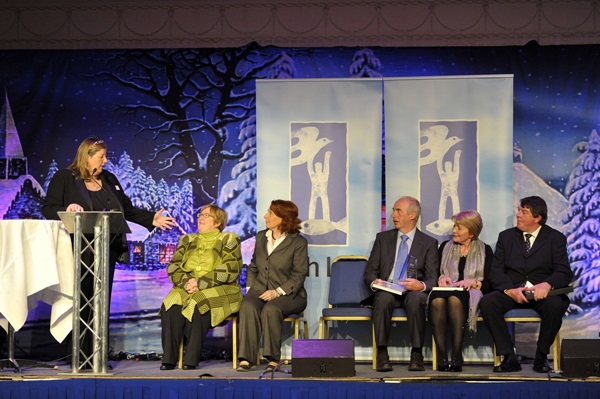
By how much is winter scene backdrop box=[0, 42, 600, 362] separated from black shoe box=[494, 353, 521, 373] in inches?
62.7

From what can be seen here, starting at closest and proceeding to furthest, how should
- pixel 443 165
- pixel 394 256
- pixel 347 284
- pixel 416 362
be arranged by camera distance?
pixel 416 362, pixel 394 256, pixel 347 284, pixel 443 165

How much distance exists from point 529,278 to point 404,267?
89cm

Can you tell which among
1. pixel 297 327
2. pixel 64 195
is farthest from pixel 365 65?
pixel 64 195

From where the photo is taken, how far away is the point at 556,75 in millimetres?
7230

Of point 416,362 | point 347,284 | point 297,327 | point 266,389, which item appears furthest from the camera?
point 347,284

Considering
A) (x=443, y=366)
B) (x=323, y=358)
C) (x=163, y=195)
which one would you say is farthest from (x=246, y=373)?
(x=163, y=195)

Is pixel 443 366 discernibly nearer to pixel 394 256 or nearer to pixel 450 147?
pixel 394 256

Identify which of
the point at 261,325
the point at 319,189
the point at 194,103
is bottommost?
the point at 261,325

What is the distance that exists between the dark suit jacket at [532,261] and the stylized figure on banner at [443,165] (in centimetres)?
55

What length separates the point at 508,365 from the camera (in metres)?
6.07

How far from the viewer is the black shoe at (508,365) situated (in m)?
6.05

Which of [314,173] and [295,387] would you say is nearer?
[295,387]

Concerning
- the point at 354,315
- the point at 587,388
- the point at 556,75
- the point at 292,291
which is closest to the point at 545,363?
the point at 587,388

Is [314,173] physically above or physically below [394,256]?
above
